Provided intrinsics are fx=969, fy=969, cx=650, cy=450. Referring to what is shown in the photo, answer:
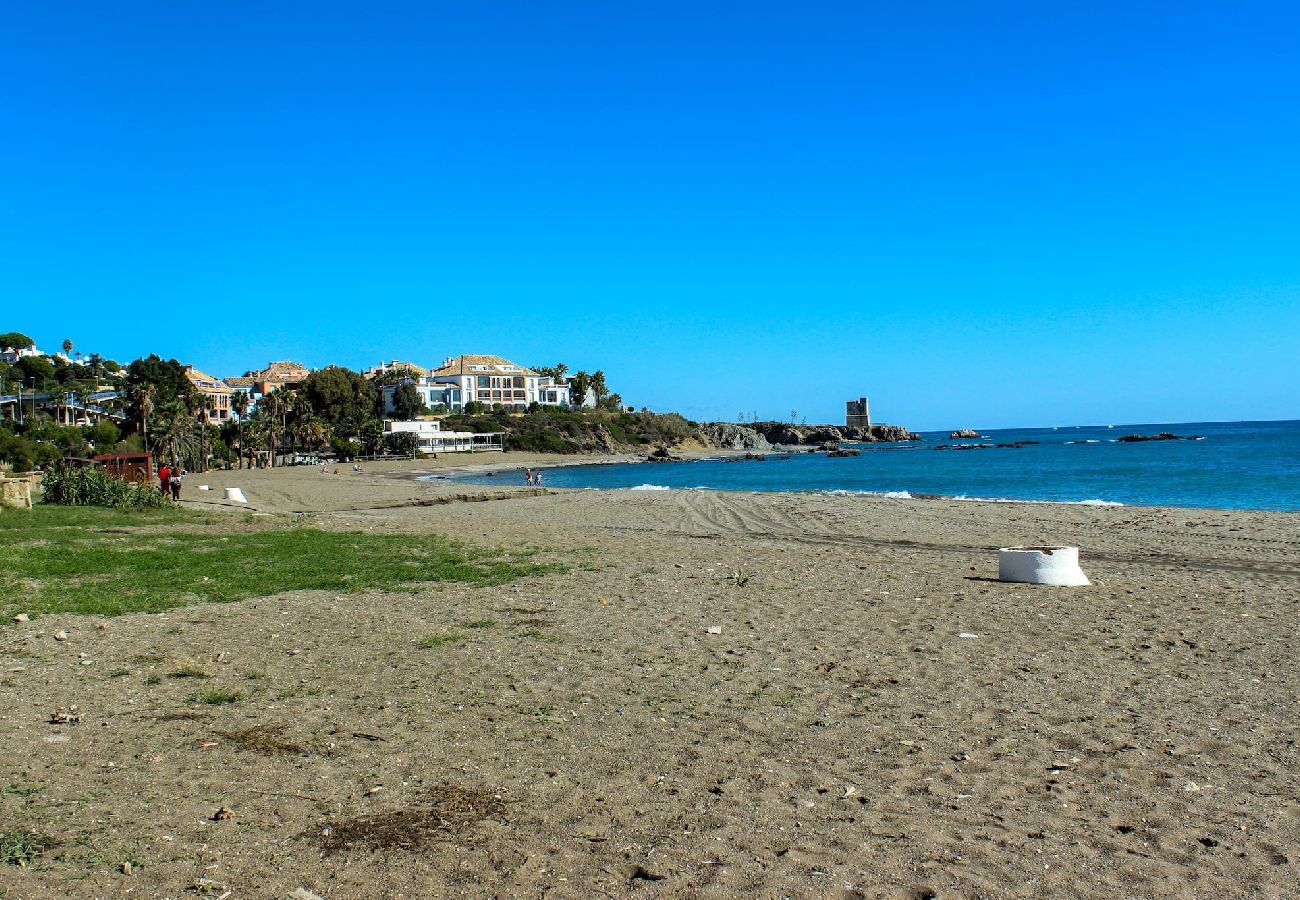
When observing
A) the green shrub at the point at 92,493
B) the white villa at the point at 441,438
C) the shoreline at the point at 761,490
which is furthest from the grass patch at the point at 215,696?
the white villa at the point at 441,438

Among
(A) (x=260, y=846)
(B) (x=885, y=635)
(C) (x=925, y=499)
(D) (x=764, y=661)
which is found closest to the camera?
(A) (x=260, y=846)

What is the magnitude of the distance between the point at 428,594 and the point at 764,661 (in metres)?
5.66

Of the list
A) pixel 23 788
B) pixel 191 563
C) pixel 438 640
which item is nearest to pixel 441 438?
pixel 191 563

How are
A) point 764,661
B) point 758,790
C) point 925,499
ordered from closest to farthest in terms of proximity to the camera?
point 758,790
point 764,661
point 925,499

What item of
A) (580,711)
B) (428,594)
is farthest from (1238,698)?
(428,594)

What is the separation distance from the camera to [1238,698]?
805 centimetres

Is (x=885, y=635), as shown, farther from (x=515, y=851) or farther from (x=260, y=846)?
(x=260, y=846)

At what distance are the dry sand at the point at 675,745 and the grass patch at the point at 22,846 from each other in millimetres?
86

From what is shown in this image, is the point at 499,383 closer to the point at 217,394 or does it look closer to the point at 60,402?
the point at 217,394

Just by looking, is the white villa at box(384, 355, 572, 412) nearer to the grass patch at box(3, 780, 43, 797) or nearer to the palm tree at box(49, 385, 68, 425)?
the palm tree at box(49, 385, 68, 425)

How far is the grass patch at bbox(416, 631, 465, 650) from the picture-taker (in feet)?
32.8

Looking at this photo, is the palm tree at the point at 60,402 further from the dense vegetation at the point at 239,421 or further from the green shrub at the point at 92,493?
the green shrub at the point at 92,493

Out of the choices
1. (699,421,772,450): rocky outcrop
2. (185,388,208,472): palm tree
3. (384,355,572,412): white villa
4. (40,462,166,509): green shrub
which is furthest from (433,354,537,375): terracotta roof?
(40,462,166,509): green shrub

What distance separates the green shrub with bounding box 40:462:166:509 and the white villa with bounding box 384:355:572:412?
394ft
